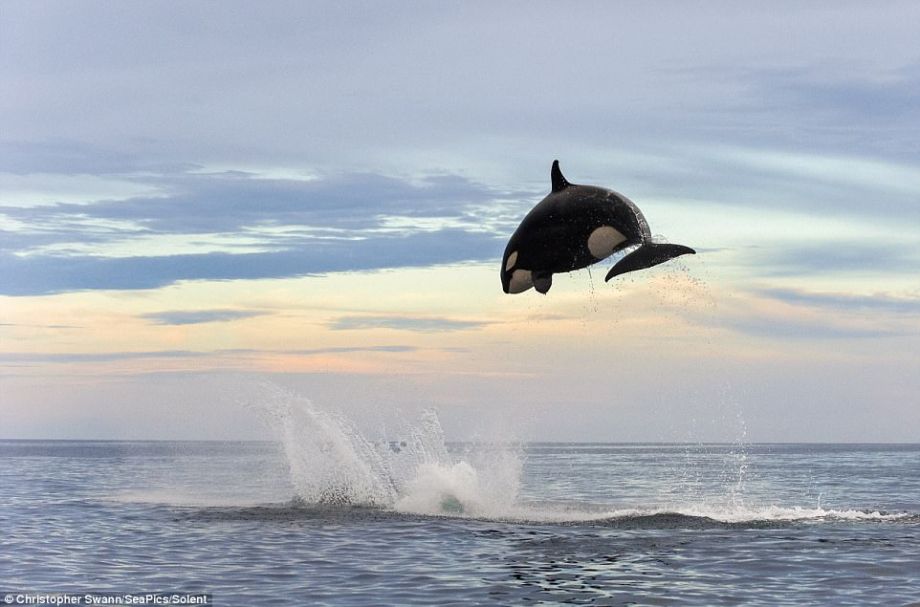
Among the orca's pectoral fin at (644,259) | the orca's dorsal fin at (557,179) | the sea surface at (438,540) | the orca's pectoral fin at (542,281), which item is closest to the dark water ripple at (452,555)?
the sea surface at (438,540)

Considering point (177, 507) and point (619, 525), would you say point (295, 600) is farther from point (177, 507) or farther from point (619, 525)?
point (177, 507)

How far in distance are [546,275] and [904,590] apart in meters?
8.45

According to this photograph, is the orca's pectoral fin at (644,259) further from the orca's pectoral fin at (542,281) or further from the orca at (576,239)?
the orca's pectoral fin at (542,281)

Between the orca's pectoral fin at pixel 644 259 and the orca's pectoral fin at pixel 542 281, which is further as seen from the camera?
the orca's pectoral fin at pixel 542 281

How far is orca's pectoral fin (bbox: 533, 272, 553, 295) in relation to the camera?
1792 centimetres

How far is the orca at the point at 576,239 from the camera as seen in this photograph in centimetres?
1641

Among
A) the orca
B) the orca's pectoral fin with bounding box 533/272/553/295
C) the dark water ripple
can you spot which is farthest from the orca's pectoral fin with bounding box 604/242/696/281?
the dark water ripple

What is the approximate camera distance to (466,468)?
3434 cm

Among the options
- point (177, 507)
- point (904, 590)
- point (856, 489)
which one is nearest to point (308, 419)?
point (177, 507)

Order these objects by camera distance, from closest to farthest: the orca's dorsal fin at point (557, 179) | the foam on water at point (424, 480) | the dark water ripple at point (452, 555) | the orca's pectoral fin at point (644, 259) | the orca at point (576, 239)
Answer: the orca's pectoral fin at point (644, 259) < the orca at point (576, 239) < the dark water ripple at point (452, 555) < the orca's dorsal fin at point (557, 179) < the foam on water at point (424, 480)

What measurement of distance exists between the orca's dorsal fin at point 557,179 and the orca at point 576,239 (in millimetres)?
435

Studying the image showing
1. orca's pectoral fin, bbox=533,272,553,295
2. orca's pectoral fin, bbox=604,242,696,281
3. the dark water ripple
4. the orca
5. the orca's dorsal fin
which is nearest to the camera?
orca's pectoral fin, bbox=604,242,696,281

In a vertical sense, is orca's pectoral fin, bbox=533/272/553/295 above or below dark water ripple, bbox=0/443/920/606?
→ above

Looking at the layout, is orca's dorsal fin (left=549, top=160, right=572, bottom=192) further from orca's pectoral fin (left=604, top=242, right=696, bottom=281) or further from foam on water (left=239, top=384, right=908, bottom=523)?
foam on water (left=239, top=384, right=908, bottom=523)
